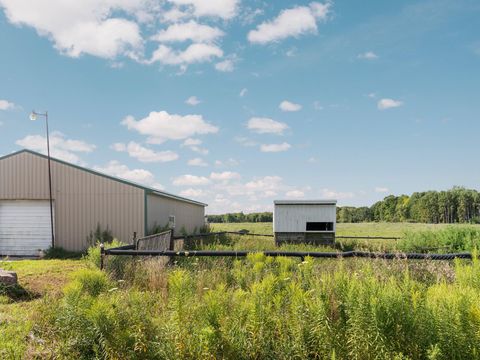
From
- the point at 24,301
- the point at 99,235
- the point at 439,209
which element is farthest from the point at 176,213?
the point at 439,209

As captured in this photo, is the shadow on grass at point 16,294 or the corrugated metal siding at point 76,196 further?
the corrugated metal siding at point 76,196

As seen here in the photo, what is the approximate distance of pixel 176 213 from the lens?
24.3m

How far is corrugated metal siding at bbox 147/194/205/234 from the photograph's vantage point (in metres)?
18.9

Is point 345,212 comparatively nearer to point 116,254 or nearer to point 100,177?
point 100,177

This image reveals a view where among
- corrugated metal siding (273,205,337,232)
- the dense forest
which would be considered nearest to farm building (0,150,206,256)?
corrugated metal siding (273,205,337,232)

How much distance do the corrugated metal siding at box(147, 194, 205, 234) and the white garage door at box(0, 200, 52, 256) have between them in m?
4.64

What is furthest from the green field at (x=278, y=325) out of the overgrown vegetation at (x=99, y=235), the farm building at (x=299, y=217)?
the farm building at (x=299, y=217)

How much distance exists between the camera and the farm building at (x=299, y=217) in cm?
2177

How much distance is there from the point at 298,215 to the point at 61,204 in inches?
458

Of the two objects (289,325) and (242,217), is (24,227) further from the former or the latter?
(242,217)

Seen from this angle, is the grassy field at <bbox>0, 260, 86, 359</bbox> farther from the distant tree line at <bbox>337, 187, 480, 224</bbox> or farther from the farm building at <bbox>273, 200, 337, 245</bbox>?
the distant tree line at <bbox>337, 187, 480, 224</bbox>

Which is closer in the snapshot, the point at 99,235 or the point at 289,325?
the point at 289,325

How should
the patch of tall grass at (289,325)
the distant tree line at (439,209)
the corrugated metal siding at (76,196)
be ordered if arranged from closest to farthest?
the patch of tall grass at (289,325) < the corrugated metal siding at (76,196) < the distant tree line at (439,209)

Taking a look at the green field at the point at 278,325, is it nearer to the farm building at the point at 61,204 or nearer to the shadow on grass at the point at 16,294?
the shadow on grass at the point at 16,294
